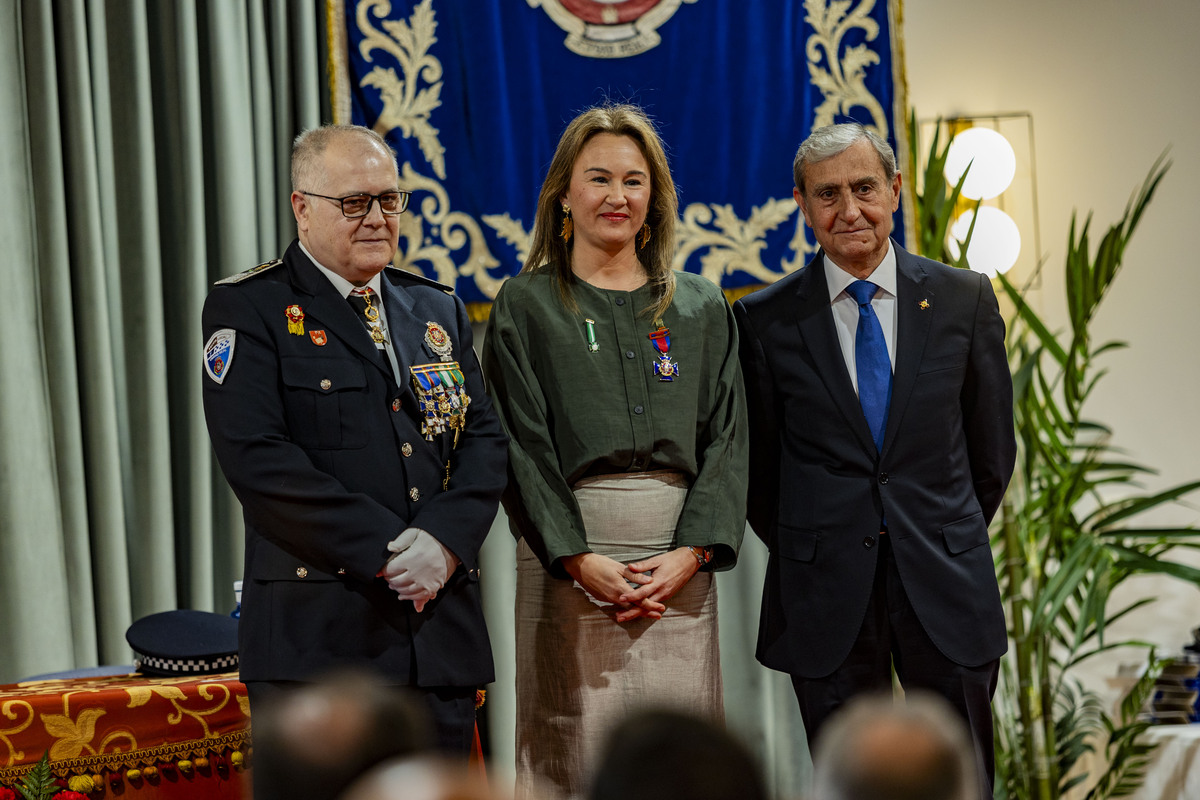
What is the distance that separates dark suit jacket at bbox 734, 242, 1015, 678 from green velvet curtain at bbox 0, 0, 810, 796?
1.30 metres

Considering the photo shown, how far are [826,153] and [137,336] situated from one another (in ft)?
6.18

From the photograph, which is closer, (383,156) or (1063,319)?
(383,156)

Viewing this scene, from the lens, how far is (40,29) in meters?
2.95

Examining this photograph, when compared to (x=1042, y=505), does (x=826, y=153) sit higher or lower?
higher

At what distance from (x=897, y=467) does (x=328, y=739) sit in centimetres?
180

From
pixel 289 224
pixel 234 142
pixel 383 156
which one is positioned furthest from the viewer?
pixel 289 224

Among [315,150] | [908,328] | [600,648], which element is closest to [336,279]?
[315,150]

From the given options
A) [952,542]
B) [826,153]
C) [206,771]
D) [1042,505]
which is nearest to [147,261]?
[206,771]

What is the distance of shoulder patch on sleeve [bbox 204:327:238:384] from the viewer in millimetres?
1898

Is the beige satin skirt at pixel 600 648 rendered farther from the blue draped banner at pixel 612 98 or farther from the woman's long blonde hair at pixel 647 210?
the blue draped banner at pixel 612 98

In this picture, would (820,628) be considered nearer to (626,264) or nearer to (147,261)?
(626,264)

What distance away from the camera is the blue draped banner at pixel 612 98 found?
3.43m

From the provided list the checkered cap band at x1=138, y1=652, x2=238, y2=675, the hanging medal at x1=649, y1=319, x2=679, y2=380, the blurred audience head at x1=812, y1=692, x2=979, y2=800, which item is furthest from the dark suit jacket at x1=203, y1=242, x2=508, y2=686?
the blurred audience head at x1=812, y1=692, x2=979, y2=800

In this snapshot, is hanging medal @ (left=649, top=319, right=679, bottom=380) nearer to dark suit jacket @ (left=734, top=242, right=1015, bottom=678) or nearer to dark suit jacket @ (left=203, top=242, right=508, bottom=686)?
dark suit jacket @ (left=734, top=242, right=1015, bottom=678)
